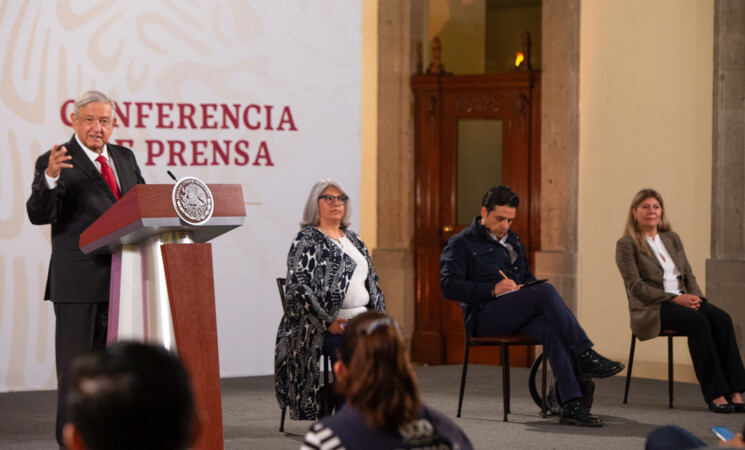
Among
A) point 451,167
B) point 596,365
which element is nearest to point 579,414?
point 596,365

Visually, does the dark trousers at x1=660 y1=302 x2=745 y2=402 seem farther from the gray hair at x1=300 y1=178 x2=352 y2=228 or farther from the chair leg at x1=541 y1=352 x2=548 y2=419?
the gray hair at x1=300 y1=178 x2=352 y2=228

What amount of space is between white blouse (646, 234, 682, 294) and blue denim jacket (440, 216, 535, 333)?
93 cm

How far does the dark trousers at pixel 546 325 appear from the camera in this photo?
197 inches

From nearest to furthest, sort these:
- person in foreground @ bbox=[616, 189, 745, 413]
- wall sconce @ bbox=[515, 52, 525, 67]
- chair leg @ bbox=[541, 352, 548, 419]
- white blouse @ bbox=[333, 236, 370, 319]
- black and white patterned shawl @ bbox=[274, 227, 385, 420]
Result: black and white patterned shawl @ bbox=[274, 227, 385, 420], white blouse @ bbox=[333, 236, 370, 319], chair leg @ bbox=[541, 352, 548, 419], person in foreground @ bbox=[616, 189, 745, 413], wall sconce @ bbox=[515, 52, 525, 67]

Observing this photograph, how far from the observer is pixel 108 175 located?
3598mm

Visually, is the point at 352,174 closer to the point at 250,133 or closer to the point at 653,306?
the point at 250,133

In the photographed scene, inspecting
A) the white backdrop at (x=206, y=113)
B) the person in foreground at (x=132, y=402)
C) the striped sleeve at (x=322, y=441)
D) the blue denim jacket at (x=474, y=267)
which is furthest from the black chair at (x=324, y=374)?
the person in foreground at (x=132, y=402)

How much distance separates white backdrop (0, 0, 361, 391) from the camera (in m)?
5.55

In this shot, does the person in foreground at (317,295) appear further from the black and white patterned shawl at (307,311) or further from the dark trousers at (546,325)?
the dark trousers at (546,325)

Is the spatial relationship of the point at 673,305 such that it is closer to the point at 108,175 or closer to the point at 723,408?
the point at 723,408

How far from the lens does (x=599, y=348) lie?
7.32 metres

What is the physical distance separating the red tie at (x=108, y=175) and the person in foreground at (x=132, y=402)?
2.51 meters

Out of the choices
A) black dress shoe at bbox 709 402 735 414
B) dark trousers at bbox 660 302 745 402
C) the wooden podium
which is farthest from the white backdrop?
the wooden podium

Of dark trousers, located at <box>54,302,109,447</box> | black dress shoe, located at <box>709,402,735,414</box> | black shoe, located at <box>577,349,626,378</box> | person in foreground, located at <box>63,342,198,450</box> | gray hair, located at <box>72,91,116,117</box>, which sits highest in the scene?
gray hair, located at <box>72,91,116,117</box>
